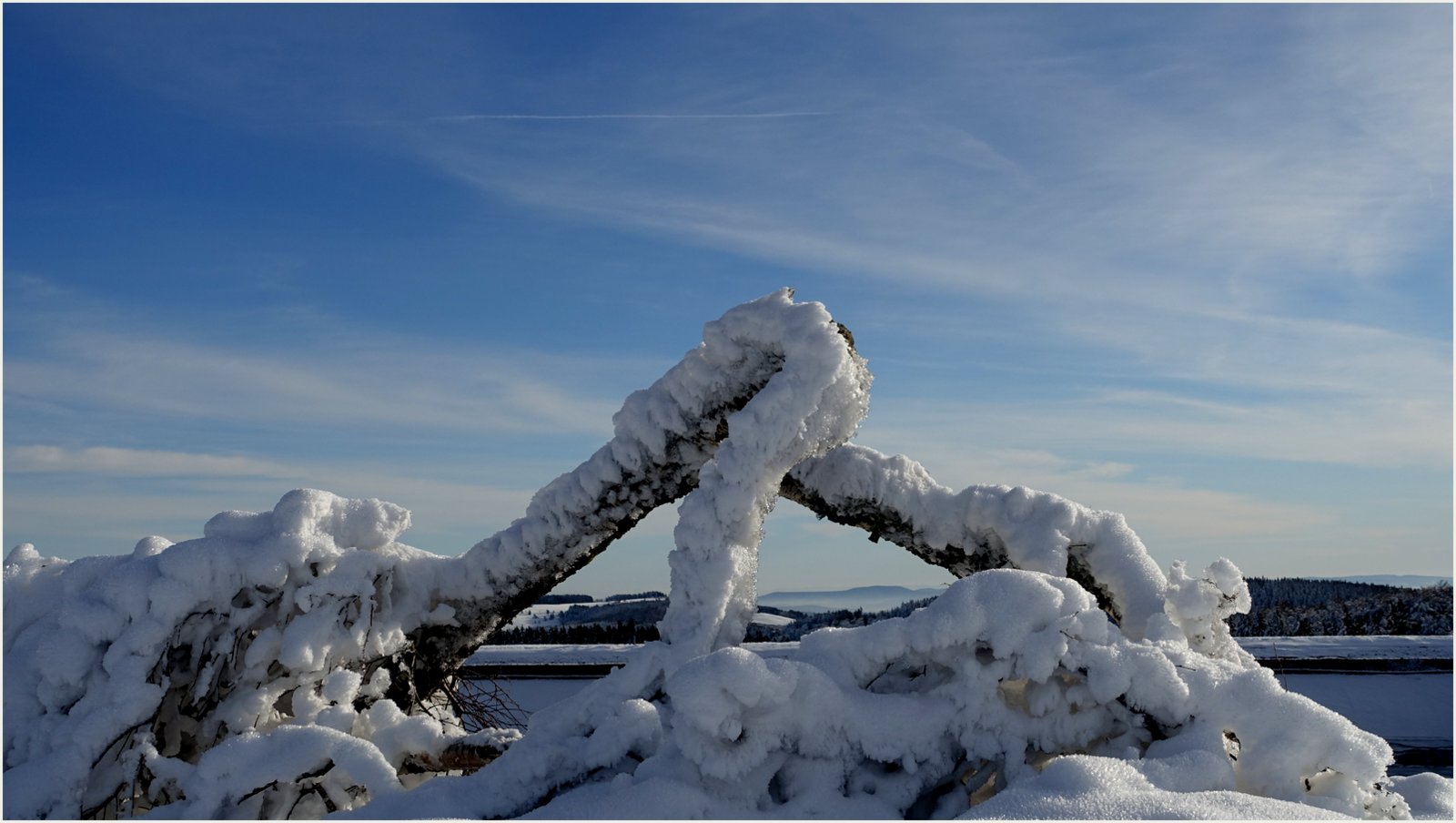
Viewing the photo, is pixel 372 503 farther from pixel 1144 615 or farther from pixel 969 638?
pixel 1144 615

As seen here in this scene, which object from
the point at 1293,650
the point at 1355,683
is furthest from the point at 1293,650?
the point at 1355,683

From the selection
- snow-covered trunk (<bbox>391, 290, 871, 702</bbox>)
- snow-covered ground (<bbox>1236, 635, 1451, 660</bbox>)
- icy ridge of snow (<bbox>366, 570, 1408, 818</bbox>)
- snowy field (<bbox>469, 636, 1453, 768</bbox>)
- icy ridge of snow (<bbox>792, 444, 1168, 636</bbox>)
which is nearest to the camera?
icy ridge of snow (<bbox>366, 570, 1408, 818</bbox>)

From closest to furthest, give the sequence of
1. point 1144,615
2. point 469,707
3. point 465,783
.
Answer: point 465,783 → point 1144,615 → point 469,707

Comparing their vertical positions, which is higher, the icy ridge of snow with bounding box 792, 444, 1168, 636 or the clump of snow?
the icy ridge of snow with bounding box 792, 444, 1168, 636

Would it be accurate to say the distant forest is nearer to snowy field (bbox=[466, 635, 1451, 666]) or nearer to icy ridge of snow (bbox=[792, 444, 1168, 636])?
snowy field (bbox=[466, 635, 1451, 666])

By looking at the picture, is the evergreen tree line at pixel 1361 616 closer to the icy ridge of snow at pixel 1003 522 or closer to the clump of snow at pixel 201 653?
the icy ridge of snow at pixel 1003 522

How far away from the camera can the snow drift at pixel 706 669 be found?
249 cm

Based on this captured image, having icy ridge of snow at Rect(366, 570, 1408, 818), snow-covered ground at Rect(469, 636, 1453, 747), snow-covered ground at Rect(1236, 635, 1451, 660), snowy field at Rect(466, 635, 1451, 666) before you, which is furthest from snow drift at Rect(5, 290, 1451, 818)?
snow-covered ground at Rect(1236, 635, 1451, 660)

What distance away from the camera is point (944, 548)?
4.20m

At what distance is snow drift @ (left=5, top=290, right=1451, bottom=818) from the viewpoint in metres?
A: 2.49

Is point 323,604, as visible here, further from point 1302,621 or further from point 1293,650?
point 1302,621

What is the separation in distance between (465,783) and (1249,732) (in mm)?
1911

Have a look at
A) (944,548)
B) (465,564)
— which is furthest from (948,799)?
(465,564)

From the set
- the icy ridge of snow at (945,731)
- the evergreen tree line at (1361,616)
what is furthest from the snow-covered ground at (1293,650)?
the icy ridge of snow at (945,731)
